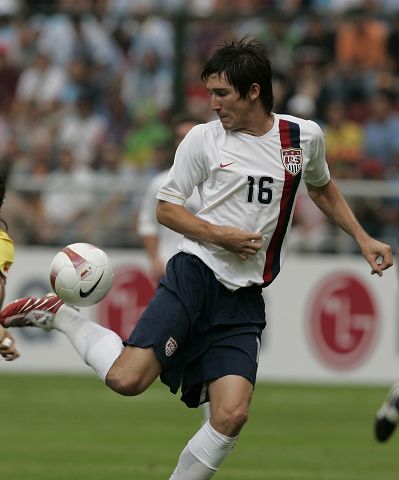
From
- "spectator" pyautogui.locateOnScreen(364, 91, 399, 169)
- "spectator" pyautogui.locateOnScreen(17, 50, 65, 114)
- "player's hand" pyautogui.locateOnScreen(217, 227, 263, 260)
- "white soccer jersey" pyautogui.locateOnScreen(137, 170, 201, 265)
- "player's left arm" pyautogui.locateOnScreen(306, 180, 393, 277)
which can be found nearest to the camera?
"player's hand" pyautogui.locateOnScreen(217, 227, 263, 260)

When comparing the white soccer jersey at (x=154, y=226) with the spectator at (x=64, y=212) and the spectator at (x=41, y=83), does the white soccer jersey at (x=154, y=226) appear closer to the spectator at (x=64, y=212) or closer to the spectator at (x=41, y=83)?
the spectator at (x=64, y=212)

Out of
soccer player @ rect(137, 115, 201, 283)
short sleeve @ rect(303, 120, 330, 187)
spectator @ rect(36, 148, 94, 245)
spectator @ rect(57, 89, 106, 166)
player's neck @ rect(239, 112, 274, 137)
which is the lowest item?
spectator @ rect(36, 148, 94, 245)

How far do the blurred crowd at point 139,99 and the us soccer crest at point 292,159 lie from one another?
904cm

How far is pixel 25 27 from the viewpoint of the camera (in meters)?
18.7

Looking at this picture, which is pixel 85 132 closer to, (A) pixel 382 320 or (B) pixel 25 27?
(B) pixel 25 27

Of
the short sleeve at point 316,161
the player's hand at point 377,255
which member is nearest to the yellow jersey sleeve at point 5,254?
the short sleeve at point 316,161

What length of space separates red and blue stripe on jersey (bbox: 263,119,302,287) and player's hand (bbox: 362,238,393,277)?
19.6 inches

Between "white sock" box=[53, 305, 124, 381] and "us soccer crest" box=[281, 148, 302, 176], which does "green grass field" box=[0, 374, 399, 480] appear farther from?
"us soccer crest" box=[281, 148, 302, 176]

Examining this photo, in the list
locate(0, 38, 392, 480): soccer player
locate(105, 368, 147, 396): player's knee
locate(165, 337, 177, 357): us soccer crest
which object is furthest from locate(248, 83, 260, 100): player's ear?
locate(105, 368, 147, 396): player's knee

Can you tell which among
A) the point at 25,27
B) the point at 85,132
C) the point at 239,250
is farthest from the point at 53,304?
the point at 25,27

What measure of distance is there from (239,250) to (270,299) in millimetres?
8945

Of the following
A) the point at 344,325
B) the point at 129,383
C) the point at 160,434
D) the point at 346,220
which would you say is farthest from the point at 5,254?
the point at 344,325

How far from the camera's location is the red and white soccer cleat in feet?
24.6

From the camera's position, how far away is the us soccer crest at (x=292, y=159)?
7.09 m
